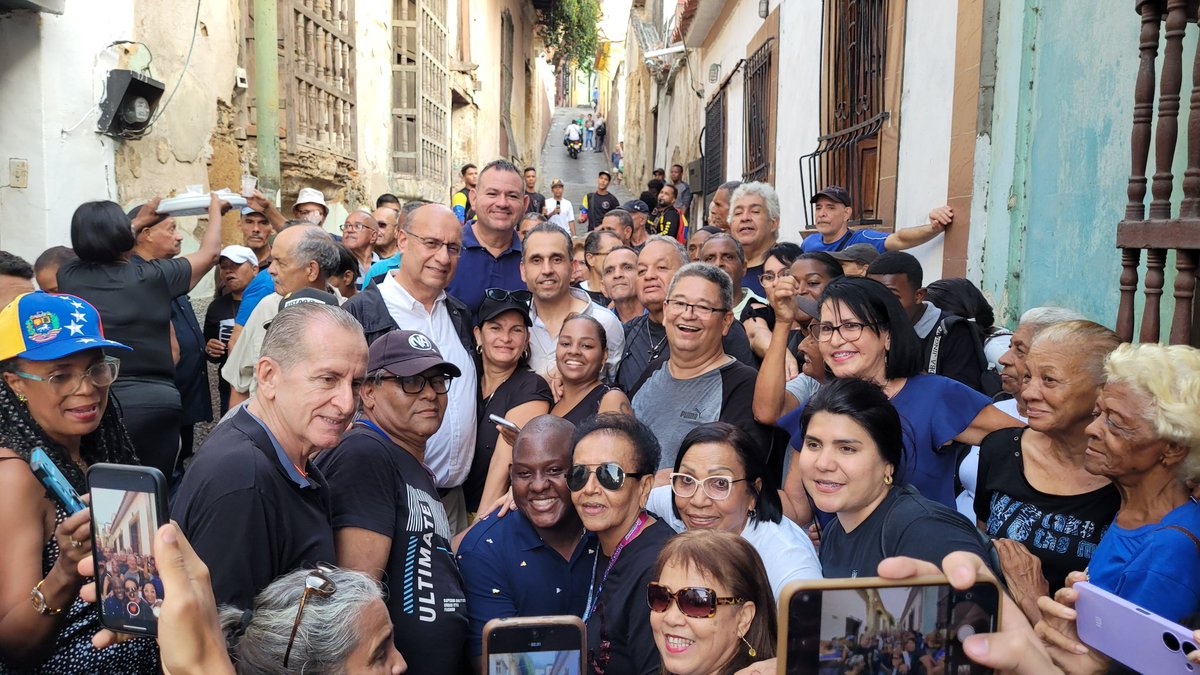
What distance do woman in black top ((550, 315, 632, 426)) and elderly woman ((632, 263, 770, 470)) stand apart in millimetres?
224

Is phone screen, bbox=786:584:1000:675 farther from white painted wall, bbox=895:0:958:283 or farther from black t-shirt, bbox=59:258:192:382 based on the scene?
white painted wall, bbox=895:0:958:283

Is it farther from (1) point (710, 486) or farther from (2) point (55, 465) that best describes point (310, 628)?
(1) point (710, 486)

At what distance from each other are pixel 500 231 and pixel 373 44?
983 cm

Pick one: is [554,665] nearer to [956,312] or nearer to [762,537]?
[762,537]

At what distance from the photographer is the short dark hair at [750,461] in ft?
9.25

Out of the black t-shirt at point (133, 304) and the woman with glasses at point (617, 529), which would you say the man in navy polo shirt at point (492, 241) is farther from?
the woman with glasses at point (617, 529)

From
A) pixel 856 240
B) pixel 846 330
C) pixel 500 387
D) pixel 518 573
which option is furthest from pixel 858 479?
pixel 856 240

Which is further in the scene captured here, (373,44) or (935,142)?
(373,44)

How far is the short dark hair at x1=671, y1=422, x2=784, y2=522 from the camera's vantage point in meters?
2.82

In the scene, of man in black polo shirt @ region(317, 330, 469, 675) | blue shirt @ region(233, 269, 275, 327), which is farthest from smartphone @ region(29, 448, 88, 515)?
blue shirt @ region(233, 269, 275, 327)

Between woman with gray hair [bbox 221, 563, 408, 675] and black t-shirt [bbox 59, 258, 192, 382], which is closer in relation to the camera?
woman with gray hair [bbox 221, 563, 408, 675]

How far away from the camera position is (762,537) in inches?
108

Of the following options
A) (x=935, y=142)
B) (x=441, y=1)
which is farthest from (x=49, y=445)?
(x=441, y=1)

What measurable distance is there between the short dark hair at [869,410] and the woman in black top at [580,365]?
1382 mm
